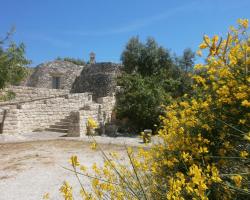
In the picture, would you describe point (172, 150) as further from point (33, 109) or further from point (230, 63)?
point (33, 109)

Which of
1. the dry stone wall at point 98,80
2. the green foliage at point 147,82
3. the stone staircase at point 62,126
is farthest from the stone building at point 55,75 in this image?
the stone staircase at point 62,126

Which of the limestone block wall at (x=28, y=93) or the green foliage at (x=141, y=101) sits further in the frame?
the limestone block wall at (x=28, y=93)

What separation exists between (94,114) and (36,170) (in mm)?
8264

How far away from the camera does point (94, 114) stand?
1409 centimetres

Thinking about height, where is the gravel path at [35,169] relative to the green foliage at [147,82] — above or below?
below

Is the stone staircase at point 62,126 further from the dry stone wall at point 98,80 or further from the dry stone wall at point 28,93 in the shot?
the dry stone wall at point 98,80

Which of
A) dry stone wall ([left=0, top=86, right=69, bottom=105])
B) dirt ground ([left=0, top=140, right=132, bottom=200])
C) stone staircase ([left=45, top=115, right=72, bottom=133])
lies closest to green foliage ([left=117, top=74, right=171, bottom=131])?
stone staircase ([left=45, top=115, right=72, bottom=133])


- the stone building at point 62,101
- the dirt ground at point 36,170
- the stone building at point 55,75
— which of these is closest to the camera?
the dirt ground at point 36,170

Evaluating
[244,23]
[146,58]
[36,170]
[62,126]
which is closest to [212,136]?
[244,23]

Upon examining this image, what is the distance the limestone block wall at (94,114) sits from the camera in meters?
12.4

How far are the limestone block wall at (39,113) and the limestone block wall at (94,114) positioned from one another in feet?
4.82

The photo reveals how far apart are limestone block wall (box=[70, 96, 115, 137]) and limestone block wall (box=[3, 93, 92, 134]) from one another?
1471 millimetres

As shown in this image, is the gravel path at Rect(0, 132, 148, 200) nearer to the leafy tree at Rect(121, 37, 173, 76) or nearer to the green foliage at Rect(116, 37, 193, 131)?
the green foliage at Rect(116, 37, 193, 131)

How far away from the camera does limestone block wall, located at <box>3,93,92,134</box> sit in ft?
40.7
